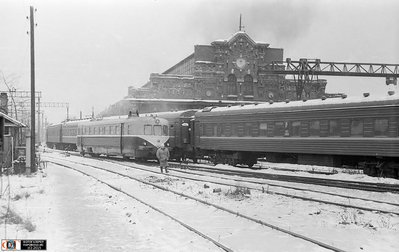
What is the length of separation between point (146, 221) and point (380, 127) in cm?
1055

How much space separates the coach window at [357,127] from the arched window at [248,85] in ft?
139

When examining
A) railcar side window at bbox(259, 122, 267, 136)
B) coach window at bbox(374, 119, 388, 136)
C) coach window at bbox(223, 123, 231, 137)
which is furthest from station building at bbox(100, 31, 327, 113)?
coach window at bbox(374, 119, 388, 136)

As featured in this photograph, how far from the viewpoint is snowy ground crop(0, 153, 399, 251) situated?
782 centimetres

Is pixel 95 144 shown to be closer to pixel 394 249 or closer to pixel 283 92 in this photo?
pixel 394 249

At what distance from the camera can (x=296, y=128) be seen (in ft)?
66.9

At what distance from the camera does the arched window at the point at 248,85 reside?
6016cm

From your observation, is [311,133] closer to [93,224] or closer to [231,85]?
[93,224]

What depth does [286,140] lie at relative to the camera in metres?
20.8

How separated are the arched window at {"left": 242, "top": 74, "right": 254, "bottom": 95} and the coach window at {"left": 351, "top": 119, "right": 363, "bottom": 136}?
4243 cm

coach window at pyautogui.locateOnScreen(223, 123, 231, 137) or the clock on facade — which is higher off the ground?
the clock on facade

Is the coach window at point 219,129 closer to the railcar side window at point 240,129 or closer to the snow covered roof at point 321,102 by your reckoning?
the snow covered roof at point 321,102

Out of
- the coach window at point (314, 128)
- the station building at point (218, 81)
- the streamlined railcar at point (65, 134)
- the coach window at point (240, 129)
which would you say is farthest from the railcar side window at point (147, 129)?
the station building at point (218, 81)

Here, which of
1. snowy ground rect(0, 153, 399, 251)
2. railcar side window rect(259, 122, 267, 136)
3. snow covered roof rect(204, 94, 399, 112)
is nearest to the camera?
snowy ground rect(0, 153, 399, 251)

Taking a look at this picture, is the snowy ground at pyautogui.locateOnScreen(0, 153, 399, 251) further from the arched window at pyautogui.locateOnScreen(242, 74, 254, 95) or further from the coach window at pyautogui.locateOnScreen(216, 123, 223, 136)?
the arched window at pyautogui.locateOnScreen(242, 74, 254, 95)
